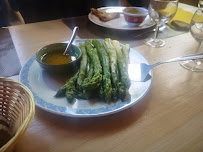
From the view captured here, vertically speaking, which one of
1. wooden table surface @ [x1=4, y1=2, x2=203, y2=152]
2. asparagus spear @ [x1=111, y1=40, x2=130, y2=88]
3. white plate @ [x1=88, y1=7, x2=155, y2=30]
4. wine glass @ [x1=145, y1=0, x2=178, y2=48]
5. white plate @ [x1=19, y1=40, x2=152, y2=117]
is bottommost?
wooden table surface @ [x1=4, y1=2, x2=203, y2=152]

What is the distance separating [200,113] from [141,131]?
0.29m

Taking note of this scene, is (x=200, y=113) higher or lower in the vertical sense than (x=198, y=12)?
lower

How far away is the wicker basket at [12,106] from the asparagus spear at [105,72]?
0.32m

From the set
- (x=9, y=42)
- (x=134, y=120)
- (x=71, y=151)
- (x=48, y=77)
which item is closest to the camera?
(x=71, y=151)

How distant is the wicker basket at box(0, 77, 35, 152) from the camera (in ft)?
1.82

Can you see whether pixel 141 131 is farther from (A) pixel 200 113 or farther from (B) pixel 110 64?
(B) pixel 110 64

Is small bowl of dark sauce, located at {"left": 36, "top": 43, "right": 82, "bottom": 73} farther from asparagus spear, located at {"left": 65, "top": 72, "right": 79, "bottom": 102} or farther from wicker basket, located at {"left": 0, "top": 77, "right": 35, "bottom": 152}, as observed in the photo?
wicker basket, located at {"left": 0, "top": 77, "right": 35, "bottom": 152}

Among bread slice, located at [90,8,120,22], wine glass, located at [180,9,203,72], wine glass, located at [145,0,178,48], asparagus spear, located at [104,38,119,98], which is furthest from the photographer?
bread slice, located at [90,8,120,22]

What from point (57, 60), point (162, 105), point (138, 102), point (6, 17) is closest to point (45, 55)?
point (57, 60)

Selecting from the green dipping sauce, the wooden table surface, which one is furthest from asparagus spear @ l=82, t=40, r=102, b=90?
the green dipping sauce

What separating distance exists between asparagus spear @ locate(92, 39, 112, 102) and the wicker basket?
0.32 meters

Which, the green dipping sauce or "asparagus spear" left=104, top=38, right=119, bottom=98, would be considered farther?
the green dipping sauce

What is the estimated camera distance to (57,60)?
38.8 inches

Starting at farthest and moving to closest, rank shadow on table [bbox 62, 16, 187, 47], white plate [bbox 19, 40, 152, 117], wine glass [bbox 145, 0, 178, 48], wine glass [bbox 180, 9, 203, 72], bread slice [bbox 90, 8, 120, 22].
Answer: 1. bread slice [bbox 90, 8, 120, 22]
2. shadow on table [bbox 62, 16, 187, 47]
3. wine glass [bbox 145, 0, 178, 48]
4. wine glass [bbox 180, 9, 203, 72]
5. white plate [bbox 19, 40, 152, 117]
